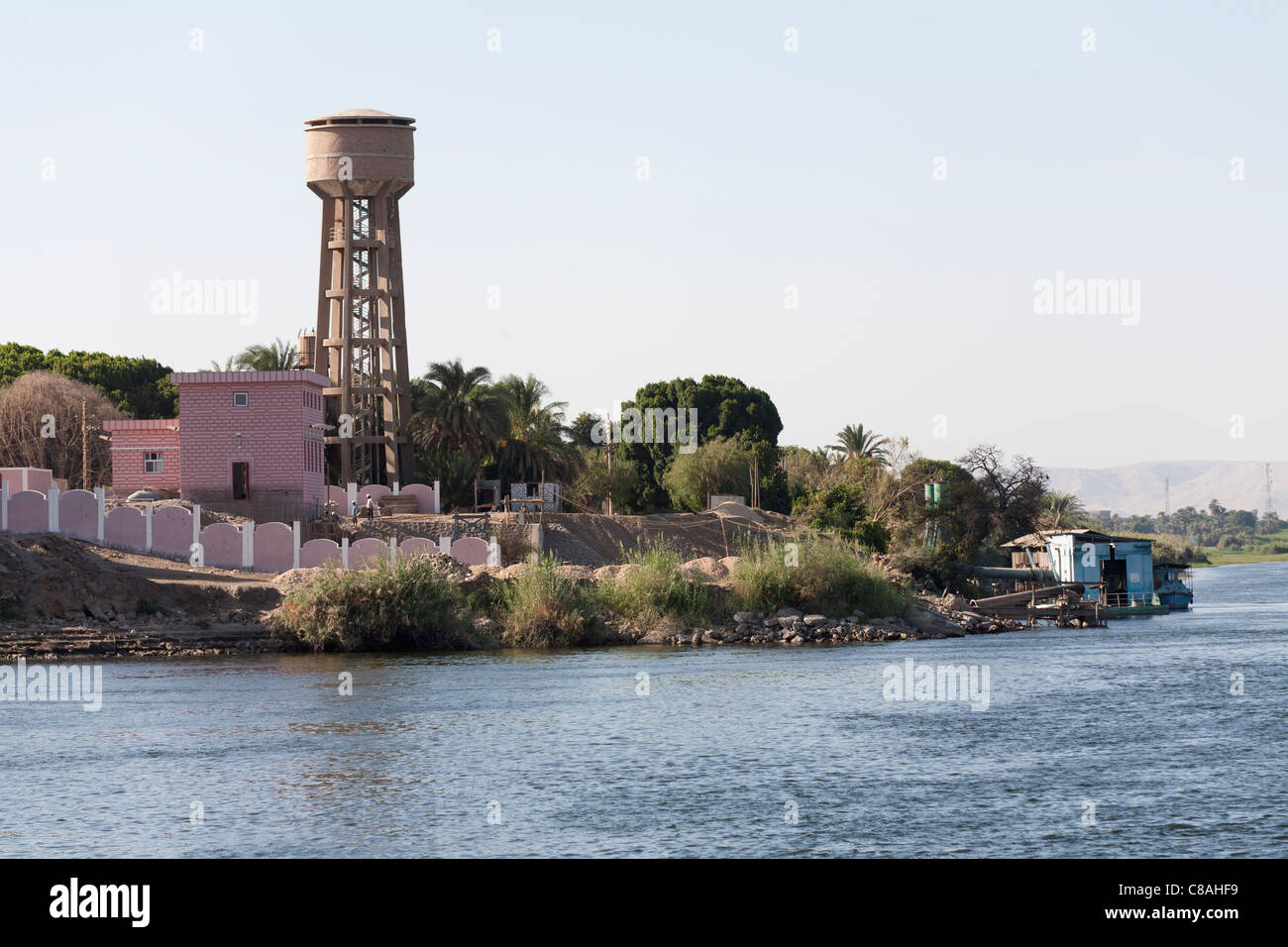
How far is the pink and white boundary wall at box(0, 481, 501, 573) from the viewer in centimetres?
5522

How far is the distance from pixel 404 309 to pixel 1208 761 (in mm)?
63963

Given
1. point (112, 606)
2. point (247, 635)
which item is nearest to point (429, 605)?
point (247, 635)

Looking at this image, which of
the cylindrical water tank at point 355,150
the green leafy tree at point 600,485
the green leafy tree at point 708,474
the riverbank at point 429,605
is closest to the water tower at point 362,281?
the cylindrical water tank at point 355,150

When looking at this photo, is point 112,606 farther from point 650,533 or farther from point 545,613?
point 650,533

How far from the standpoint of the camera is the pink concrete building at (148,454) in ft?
226

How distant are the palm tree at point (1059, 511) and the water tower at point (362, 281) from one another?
4331 cm

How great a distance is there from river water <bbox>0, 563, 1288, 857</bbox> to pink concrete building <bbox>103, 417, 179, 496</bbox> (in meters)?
26.0

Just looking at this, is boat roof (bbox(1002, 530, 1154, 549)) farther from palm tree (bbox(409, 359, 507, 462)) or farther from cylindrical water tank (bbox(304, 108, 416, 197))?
cylindrical water tank (bbox(304, 108, 416, 197))

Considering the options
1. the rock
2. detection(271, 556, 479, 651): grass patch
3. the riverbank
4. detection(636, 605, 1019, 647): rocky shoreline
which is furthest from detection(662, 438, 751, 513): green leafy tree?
detection(271, 556, 479, 651): grass patch

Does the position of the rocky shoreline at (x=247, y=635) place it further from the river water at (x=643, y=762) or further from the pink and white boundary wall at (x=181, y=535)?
the pink and white boundary wall at (x=181, y=535)
